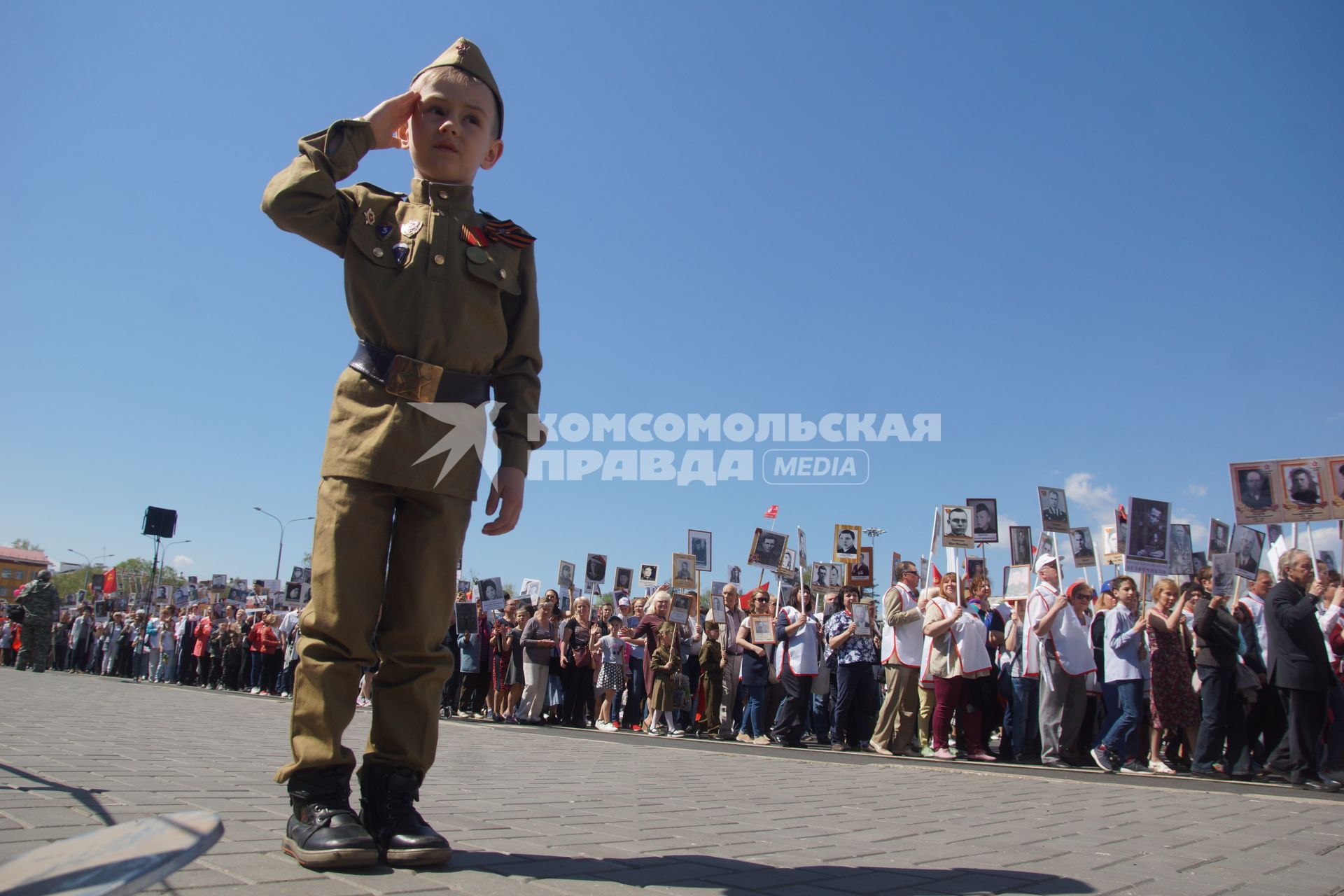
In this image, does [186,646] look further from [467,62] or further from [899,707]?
[467,62]

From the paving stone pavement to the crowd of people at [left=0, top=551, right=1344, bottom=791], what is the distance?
6.75 feet

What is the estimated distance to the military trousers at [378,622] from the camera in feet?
8.43

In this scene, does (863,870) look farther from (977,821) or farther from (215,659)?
(215,659)

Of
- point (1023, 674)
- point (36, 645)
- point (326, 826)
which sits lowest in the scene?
point (36, 645)

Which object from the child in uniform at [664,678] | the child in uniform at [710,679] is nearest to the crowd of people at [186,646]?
the child in uniform at [664,678]

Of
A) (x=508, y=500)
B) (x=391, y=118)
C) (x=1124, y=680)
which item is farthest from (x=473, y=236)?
(x=1124, y=680)

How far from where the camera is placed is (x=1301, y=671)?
24.9ft

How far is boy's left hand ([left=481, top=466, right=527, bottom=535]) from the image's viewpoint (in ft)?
10.2

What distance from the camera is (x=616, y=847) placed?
2869 mm

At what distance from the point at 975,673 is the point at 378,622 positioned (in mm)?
8333

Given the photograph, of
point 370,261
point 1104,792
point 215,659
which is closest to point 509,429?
point 370,261

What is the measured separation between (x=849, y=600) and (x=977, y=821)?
23.7 ft

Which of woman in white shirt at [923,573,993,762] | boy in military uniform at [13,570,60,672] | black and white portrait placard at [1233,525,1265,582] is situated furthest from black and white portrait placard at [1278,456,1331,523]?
boy in military uniform at [13,570,60,672]

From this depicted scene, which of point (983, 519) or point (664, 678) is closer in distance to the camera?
point (664, 678)
